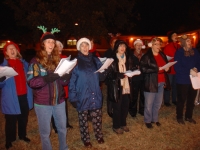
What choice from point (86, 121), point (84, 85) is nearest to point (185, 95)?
point (86, 121)

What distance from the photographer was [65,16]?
1123 cm

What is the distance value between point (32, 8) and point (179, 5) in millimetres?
28485

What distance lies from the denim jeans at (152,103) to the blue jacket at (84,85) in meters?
1.50

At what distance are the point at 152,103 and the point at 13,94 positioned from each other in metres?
3.09

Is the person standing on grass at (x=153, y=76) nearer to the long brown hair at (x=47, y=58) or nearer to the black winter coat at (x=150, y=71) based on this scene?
the black winter coat at (x=150, y=71)

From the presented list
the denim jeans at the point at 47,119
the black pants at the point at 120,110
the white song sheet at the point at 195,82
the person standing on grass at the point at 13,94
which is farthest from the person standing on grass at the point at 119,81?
the person standing on grass at the point at 13,94

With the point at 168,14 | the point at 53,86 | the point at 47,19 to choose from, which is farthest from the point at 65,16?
the point at 168,14

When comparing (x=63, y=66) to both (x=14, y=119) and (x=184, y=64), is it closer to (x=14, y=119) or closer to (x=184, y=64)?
(x=14, y=119)

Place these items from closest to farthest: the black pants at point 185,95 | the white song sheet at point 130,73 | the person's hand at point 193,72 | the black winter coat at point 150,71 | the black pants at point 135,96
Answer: the white song sheet at point 130,73 → the black winter coat at point 150,71 → the person's hand at point 193,72 → the black pants at point 185,95 → the black pants at point 135,96

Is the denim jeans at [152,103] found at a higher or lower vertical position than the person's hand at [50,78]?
lower

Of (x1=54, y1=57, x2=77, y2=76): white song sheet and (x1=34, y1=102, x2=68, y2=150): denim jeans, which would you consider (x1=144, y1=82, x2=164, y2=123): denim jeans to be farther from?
(x1=54, y1=57, x2=77, y2=76): white song sheet

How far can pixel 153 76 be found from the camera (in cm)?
509

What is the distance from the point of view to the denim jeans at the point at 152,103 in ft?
17.2

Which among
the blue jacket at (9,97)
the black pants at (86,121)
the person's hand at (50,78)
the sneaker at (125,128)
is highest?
the person's hand at (50,78)
